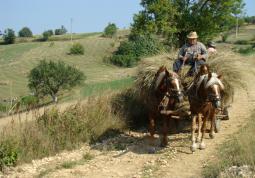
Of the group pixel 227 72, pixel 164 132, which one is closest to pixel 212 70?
pixel 227 72

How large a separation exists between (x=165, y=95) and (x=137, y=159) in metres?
1.53

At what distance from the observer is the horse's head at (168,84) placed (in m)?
9.49

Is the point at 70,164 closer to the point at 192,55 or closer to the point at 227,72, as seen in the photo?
the point at 192,55

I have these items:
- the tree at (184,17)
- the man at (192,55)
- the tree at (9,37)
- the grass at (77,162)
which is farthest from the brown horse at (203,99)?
the tree at (9,37)

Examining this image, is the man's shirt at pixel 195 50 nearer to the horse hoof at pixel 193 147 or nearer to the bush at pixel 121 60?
the horse hoof at pixel 193 147

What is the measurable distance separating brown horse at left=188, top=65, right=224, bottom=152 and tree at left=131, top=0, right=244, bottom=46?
15.5 meters

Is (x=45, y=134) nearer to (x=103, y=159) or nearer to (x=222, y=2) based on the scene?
(x=103, y=159)

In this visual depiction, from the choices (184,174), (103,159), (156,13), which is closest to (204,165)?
(184,174)

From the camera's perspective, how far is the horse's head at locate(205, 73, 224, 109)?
9039 mm

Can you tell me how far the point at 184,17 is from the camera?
85.6ft

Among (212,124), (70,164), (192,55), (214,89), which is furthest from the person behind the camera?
(192,55)

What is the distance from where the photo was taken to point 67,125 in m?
11.1

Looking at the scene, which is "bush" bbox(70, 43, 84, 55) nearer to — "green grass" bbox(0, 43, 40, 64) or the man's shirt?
"green grass" bbox(0, 43, 40, 64)

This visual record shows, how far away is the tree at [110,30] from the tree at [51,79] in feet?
156
